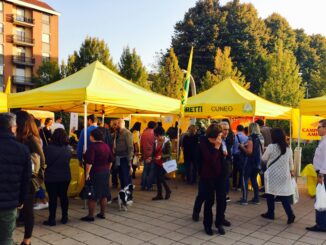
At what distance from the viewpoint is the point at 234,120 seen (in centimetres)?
1259

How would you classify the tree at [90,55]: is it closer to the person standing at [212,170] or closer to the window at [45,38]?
the window at [45,38]

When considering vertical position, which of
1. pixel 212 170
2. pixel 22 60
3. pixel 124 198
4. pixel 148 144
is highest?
pixel 22 60

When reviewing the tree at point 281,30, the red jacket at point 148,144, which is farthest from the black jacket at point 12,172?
the tree at point 281,30

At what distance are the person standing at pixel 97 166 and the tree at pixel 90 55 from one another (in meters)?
26.2

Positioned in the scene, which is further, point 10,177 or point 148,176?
point 148,176

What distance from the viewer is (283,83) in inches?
997

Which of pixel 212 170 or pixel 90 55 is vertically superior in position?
pixel 90 55

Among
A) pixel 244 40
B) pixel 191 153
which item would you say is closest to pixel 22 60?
pixel 244 40

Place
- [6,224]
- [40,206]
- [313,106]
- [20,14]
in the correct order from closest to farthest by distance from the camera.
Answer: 1. [6,224]
2. [40,206]
3. [313,106]
4. [20,14]

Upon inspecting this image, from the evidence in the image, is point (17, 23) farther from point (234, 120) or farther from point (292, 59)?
point (234, 120)

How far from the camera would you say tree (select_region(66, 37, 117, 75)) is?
1217 inches

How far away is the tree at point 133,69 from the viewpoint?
29.6 m

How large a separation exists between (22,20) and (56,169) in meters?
44.9

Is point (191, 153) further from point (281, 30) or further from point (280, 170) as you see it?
point (281, 30)
